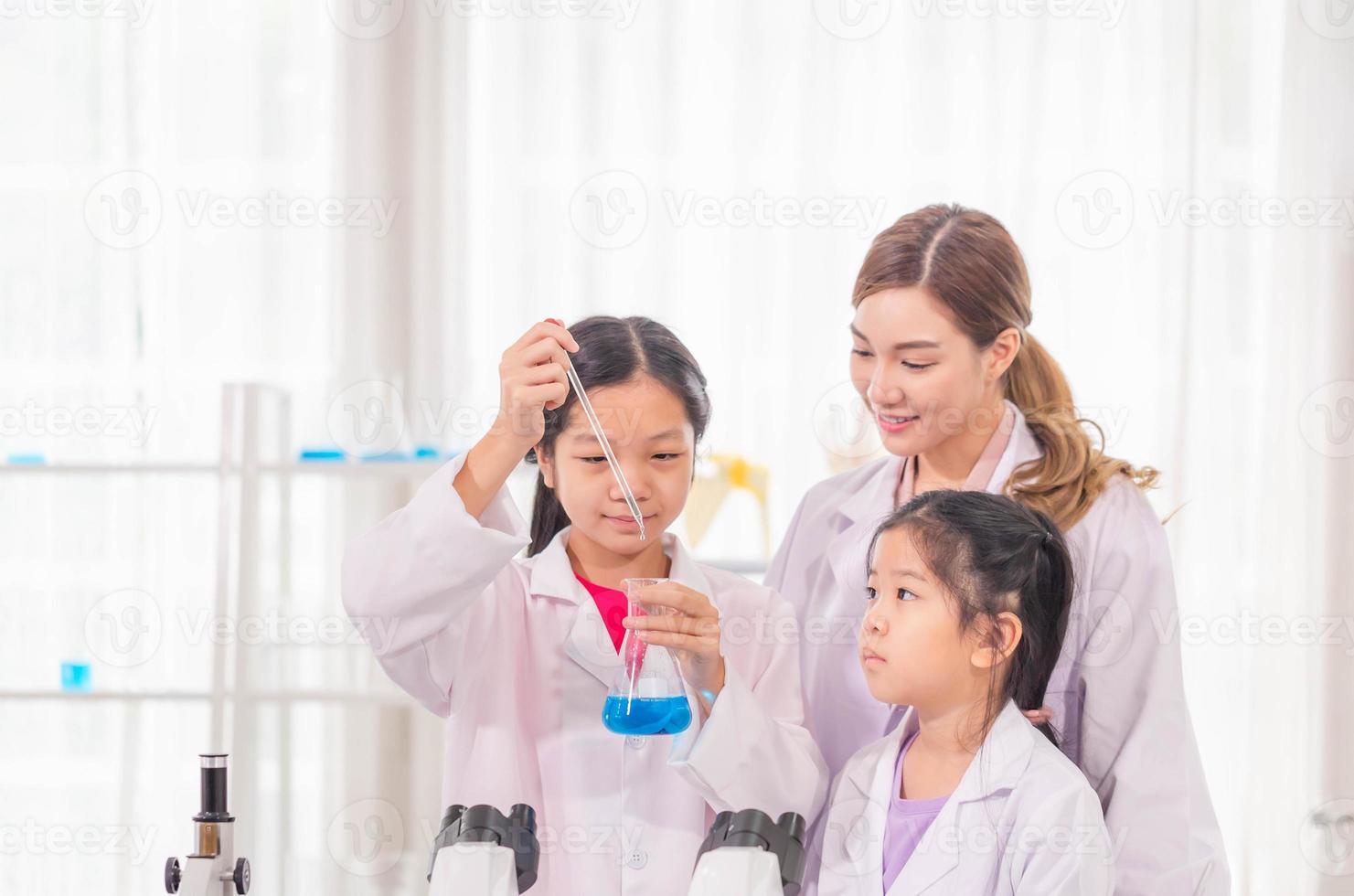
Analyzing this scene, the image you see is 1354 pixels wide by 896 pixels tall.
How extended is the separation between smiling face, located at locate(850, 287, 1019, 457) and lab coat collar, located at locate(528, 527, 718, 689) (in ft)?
1.09

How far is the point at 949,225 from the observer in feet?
5.61

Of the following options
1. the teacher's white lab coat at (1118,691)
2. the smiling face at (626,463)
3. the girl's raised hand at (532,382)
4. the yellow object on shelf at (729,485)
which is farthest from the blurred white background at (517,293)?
the girl's raised hand at (532,382)

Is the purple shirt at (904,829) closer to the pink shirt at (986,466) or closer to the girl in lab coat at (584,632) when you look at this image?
the girl in lab coat at (584,632)

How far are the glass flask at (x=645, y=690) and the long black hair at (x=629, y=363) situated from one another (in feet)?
0.82


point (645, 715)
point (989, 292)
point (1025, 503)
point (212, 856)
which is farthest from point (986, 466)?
point (212, 856)

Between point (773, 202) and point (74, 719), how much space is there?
225cm

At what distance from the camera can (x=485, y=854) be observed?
48.2 inches

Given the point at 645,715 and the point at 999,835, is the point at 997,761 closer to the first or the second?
the point at 999,835

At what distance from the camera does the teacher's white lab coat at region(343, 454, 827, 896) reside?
1.33 meters

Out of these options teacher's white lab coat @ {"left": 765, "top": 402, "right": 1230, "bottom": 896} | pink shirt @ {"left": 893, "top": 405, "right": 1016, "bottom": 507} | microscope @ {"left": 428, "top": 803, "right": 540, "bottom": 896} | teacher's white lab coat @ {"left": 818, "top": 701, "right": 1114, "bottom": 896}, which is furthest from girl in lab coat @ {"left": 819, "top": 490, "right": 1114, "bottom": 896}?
microscope @ {"left": 428, "top": 803, "right": 540, "bottom": 896}

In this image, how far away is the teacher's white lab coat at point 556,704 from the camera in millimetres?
1334

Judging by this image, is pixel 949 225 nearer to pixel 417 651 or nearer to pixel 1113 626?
pixel 1113 626

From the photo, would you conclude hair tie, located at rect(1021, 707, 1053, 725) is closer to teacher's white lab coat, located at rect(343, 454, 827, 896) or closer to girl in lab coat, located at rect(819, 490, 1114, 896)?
girl in lab coat, located at rect(819, 490, 1114, 896)

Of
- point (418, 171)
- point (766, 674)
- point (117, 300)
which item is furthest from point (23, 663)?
point (766, 674)
